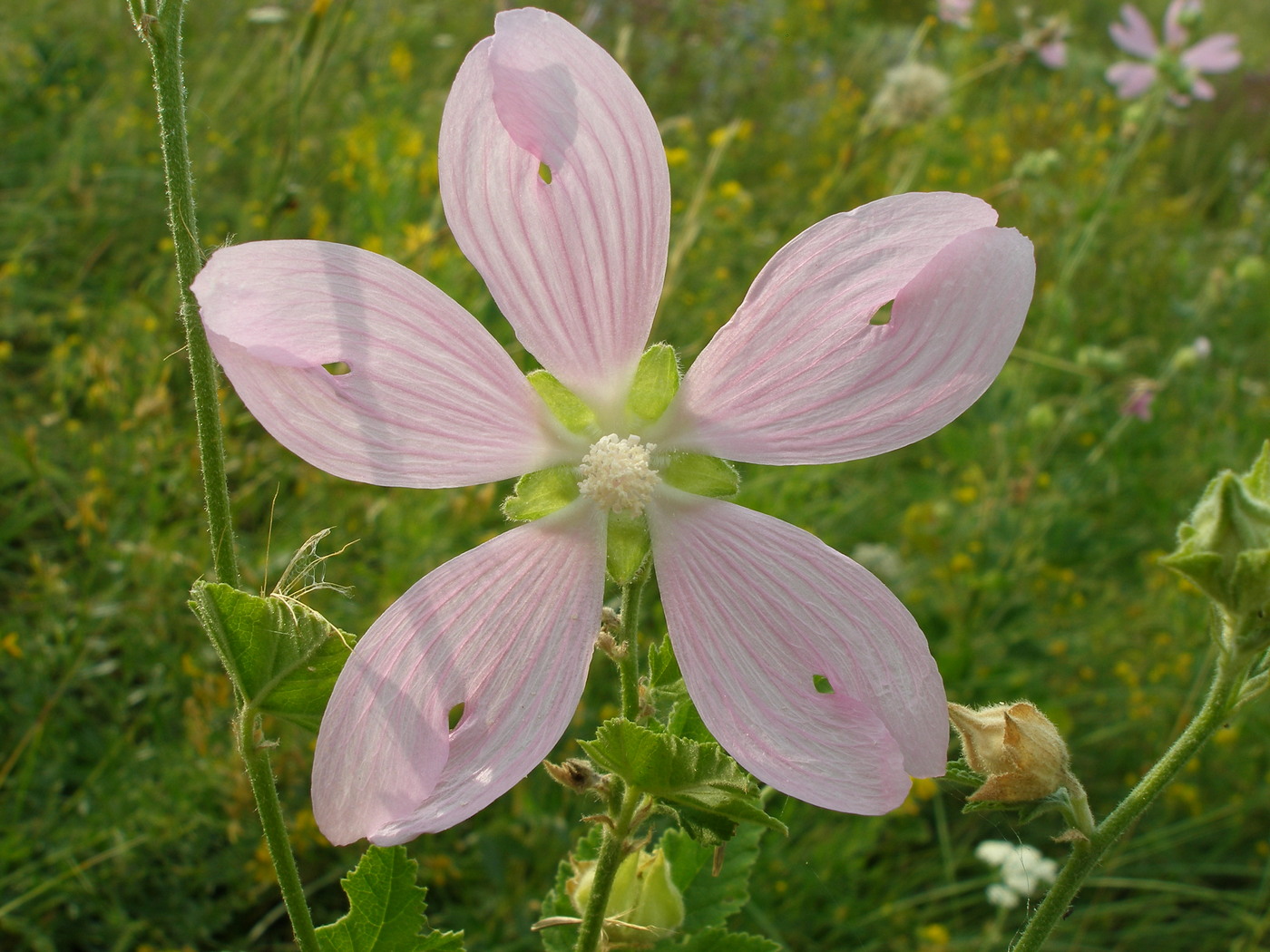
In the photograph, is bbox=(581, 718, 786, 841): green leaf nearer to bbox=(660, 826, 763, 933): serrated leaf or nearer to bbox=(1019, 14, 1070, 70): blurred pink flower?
bbox=(660, 826, 763, 933): serrated leaf

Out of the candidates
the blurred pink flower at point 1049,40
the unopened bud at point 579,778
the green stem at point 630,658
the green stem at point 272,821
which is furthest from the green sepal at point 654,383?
the blurred pink flower at point 1049,40

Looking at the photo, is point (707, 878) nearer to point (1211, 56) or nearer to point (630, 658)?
point (630, 658)

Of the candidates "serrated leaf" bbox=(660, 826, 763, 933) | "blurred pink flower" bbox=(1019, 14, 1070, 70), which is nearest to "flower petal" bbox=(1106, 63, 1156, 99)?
"blurred pink flower" bbox=(1019, 14, 1070, 70)

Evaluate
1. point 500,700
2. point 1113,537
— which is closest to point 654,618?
point 1113,537

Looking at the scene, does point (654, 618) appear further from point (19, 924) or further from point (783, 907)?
point (19, 924)

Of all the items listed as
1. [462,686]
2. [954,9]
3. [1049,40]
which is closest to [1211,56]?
[1049,40]

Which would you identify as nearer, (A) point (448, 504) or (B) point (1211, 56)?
(A) point (448, 504)
